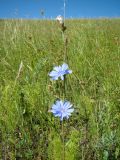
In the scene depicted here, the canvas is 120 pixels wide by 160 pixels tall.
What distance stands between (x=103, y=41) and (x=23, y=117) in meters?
2.28

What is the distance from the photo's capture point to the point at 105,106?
6.59 feet

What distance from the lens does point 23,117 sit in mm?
1964

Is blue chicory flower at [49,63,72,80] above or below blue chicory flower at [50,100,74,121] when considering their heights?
above

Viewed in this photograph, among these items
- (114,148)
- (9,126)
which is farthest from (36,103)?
(114,148)

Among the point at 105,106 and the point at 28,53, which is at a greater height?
the point at 28,53

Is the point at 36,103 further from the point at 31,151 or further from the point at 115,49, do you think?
the point at 115,49

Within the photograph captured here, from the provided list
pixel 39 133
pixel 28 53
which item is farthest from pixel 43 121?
pixel 28 53

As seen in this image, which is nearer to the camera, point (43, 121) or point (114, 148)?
point (114, 148)

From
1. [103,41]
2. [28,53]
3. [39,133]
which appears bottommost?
[39,133]

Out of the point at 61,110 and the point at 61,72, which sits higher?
the point at 61,72

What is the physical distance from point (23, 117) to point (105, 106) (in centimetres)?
50

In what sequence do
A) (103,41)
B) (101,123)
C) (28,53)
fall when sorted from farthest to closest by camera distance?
(103,41)
(28,53)
(101,123)

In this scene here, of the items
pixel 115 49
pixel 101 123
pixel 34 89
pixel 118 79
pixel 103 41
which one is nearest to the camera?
pixel 101 123

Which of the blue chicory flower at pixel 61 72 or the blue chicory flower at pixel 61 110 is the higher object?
the blue chicory flower at pixel 61 72
